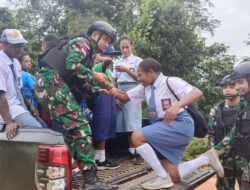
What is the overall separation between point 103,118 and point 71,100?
0.98 m

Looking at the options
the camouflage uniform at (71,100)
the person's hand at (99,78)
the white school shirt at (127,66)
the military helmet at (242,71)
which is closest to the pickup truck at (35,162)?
the camouflage uniform at (71,100)

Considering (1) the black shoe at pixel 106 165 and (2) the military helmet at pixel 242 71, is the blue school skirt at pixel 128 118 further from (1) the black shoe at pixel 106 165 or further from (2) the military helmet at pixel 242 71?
(2) the military helmet at pixel 242 71

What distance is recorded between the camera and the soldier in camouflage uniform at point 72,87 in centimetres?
292

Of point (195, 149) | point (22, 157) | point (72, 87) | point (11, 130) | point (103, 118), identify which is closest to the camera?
point (22, 157)

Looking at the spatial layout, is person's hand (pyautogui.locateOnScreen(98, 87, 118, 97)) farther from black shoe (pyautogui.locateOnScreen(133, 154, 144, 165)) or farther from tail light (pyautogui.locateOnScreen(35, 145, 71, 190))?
tail light (pyautogui.locateOnScreen(35, 145, 71, 190))

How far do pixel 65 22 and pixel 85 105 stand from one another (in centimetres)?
1624

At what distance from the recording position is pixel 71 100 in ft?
10.2

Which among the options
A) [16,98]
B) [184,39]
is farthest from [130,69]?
[184,39]

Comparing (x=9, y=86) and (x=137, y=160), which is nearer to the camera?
(x=9, y=86)

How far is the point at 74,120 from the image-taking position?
3.00 m

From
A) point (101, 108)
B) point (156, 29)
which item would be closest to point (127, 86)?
point (101, 108)

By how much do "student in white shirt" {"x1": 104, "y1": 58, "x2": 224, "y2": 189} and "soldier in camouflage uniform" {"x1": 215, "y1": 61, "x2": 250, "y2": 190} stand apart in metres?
0.24

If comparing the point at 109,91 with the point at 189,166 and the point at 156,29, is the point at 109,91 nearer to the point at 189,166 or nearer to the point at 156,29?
the point at 189,166

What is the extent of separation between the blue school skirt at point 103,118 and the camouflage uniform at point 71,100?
0.88 metres
